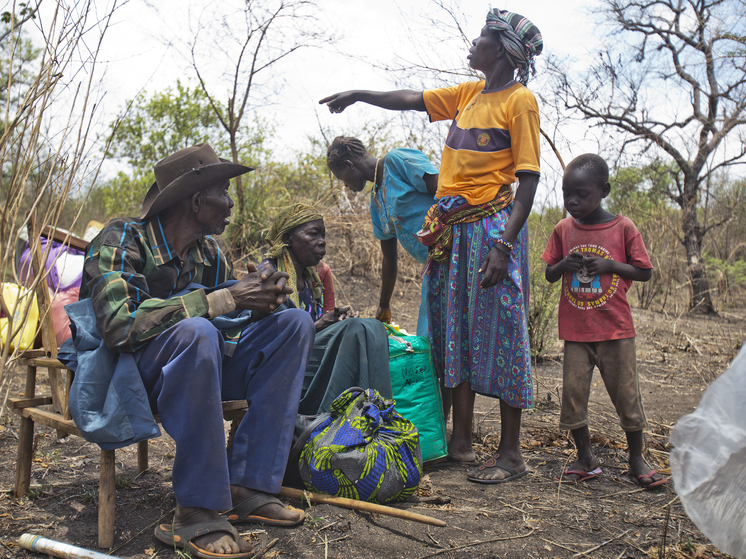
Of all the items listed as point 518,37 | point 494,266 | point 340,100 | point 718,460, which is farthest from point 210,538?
point 518,37

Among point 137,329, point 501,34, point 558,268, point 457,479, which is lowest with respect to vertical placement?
point 457,479

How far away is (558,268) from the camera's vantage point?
9.39 ft

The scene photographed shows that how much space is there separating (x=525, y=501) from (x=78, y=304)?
6.55 feet

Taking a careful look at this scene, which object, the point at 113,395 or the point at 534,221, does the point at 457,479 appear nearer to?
the point at 113,395

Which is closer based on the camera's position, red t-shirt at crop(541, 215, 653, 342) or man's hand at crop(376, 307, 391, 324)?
red t-shirt at crop(541, 215, 653, 342)

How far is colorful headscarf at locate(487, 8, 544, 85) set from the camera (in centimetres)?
277

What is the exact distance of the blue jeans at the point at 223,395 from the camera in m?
1.92

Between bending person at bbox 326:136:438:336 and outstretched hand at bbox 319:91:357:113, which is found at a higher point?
outstretched hand at bbox 319:91:357:113

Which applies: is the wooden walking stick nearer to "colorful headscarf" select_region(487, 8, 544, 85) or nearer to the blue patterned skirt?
the blue patterned skirt

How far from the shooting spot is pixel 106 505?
6.61ft

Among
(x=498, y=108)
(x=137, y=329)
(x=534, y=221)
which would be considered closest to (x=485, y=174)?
(x=498, y=108)

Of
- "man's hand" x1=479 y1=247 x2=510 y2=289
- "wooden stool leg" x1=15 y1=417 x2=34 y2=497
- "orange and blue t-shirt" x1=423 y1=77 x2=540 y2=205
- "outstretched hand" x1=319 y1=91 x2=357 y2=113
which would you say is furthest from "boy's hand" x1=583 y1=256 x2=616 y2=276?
"wooden stool leg" x1=15 y1=417 x2=34 y2=497

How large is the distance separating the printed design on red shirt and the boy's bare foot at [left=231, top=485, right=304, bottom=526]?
1638 millimetres

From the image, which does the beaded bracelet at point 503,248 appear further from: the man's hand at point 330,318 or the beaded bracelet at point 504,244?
the man's hand at point 330,318
